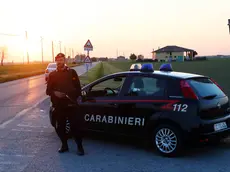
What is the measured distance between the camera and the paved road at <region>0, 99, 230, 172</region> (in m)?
4.96

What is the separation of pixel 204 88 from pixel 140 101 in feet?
3.78

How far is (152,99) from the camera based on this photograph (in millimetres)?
5684

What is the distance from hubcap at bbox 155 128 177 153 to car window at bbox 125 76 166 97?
0.66m

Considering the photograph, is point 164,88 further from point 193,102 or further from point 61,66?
point 61,66

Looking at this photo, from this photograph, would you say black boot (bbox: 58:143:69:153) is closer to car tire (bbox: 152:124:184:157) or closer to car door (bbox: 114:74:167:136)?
car door (bbox: 114:74:167:136)

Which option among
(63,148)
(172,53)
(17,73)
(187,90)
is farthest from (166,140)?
(172,53)

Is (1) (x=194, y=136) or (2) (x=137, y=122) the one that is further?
(2) (x=137, y=122)

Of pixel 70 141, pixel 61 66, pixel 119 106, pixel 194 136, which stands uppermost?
pixel 61 66

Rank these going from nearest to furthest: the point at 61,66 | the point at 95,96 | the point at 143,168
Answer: the point at 143,168 < the point at 61,66 < the point at 95,96

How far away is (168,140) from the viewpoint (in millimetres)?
5508

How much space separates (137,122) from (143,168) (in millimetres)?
1040

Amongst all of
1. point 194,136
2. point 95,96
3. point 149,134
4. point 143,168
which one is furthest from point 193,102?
point 95,96

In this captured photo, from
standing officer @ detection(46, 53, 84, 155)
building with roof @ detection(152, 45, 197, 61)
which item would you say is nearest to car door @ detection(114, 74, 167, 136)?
standing officer @ detection(46, 53, 84, 155)

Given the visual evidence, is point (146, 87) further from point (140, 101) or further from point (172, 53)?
point (172, 53)
